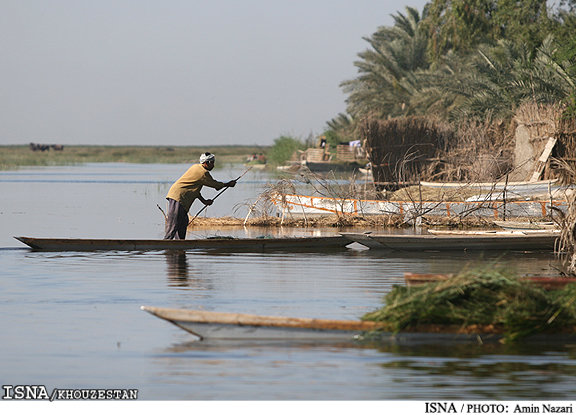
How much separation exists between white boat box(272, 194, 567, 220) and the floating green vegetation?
11663mm

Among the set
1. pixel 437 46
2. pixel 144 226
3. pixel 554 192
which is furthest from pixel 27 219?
pixel 437 46

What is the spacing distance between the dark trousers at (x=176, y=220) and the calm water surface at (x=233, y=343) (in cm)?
46

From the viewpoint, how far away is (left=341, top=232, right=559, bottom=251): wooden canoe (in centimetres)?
1639

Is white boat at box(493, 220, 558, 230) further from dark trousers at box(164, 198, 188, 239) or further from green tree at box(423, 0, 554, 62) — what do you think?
green tree at box(423, 0, 554, 62)

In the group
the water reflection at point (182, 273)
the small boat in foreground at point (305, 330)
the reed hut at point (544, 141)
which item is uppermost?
the reed hut at point (544, 141)

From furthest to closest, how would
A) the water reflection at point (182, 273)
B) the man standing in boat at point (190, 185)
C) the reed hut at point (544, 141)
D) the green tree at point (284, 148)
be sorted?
the green tree at point (284, 148) < the reed hut at point (544, 141) < the man standing in boat at point (190, 185) < the water reflection at point (182, 273)

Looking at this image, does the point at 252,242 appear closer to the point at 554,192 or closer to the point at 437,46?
the point at 554,192

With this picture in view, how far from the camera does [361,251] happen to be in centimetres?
1803

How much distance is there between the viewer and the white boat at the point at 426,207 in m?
21.4

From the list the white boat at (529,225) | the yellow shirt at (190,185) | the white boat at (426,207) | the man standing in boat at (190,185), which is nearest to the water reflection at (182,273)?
the man standing in boat at (190,185)

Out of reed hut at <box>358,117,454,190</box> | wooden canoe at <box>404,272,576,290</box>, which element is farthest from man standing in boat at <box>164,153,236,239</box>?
reed hut at <box>358,117,454,190</box>

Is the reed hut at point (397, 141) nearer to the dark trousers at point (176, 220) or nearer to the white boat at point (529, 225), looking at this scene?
the white boat at point (529, 225)

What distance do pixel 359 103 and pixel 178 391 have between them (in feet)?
161

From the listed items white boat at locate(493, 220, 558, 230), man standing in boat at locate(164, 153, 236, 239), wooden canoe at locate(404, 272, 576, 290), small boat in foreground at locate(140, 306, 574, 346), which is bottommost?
small boat in foreground at locate(140, 306, 574, 346)
